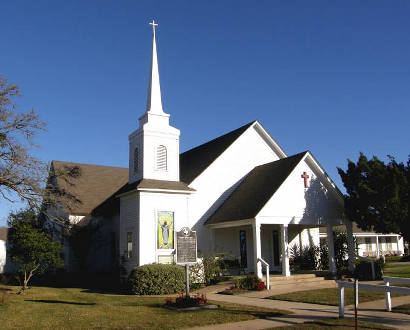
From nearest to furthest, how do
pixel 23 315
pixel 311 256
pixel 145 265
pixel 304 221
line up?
pixel 23 315, pixel 145 265, pixel 304 221, pixel 311 256

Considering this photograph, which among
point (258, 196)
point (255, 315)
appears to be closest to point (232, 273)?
point (258, 196)

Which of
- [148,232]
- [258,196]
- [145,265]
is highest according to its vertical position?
[258,196]

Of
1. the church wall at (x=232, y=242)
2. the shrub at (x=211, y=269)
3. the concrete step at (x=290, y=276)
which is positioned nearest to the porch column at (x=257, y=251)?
the concrete step at (x=290, y=276)

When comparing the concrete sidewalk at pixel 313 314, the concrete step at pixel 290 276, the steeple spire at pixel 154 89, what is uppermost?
the steeple spire at pixel 154 89

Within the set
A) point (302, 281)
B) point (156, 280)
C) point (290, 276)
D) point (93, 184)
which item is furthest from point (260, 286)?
point (93, 184)

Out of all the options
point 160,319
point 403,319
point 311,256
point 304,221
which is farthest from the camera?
point 311,256

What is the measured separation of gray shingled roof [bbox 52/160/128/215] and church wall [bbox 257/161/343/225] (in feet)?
43.4

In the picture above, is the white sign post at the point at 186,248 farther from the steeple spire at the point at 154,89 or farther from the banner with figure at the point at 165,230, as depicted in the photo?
the steeple spire at the point at 154,89

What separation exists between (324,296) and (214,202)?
413 inches

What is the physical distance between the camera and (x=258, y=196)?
22.9 meters

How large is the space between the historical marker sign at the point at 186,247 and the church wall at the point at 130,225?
7034 millimetres

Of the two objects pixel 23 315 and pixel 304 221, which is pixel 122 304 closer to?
pixel 23 315

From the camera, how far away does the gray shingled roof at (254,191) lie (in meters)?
22.2

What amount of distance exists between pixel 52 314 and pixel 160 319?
3.79 metres
